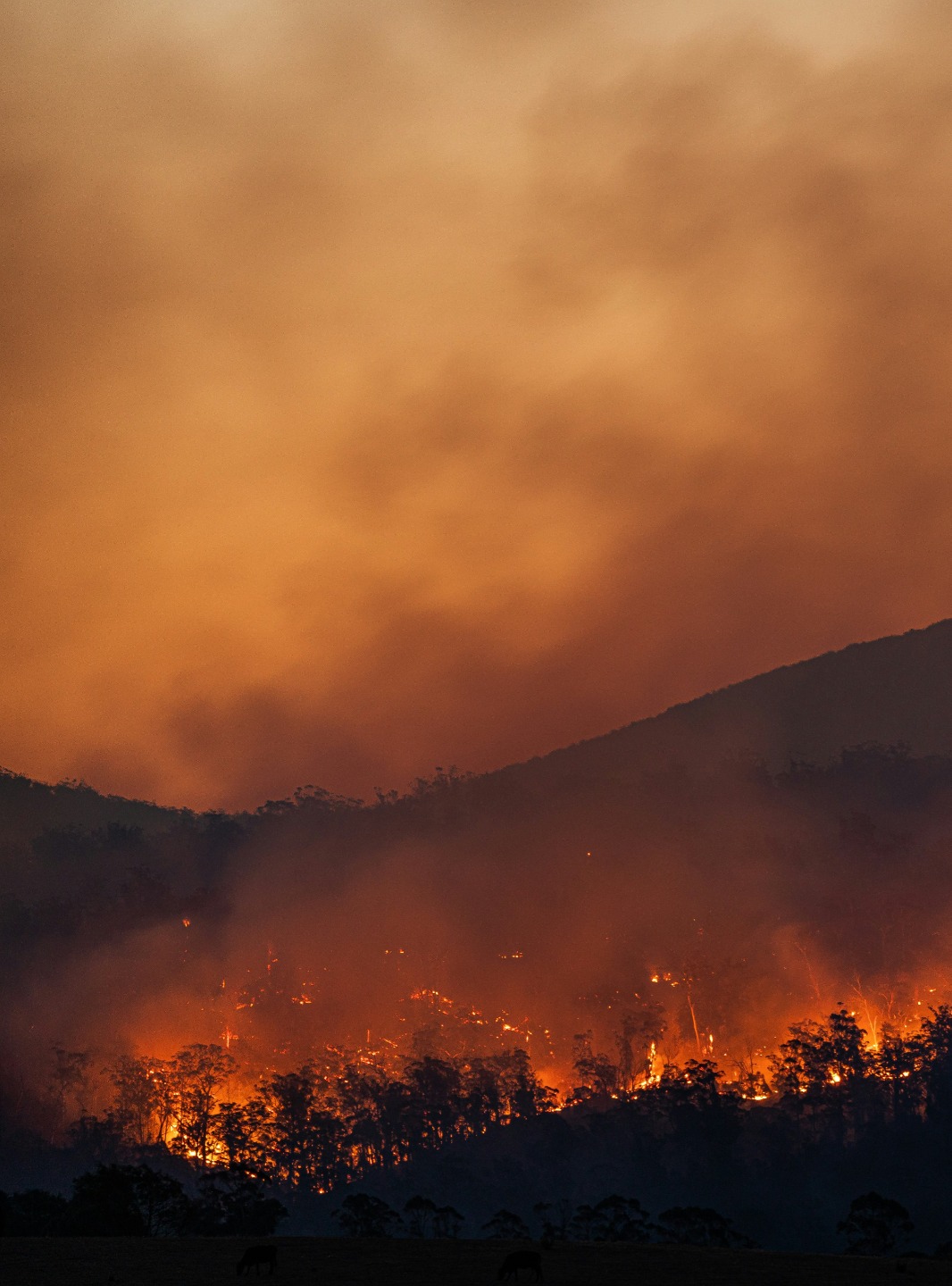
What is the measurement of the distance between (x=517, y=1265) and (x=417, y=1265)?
5157 millimetres

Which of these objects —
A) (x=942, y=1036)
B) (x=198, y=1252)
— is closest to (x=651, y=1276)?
(x=198, y=1252)

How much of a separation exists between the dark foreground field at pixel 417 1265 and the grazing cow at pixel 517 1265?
0.47 metres

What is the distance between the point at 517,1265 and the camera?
52156 millimetres

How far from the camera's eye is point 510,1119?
631 feet

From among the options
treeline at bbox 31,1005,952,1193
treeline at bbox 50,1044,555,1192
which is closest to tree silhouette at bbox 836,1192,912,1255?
treeline at bbox 31,1005,952,1193

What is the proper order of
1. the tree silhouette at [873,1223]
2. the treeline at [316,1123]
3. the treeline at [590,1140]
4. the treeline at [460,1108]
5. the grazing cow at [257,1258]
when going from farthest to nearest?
the treeline at [460,1108], the treeline at [316,1123], the treeline at [590,1140], the tree silhouette at [873,1223], the grazing cow at [257,1258]

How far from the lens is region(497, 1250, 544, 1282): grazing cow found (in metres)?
51.8

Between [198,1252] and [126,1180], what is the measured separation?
40378mm

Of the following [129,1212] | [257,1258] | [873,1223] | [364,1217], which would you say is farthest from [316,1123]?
[257,1258]

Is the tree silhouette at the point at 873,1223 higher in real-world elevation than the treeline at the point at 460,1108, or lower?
lower

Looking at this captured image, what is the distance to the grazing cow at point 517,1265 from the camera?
51812 millimetres

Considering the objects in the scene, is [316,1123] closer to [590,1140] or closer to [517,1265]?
[590,1140]

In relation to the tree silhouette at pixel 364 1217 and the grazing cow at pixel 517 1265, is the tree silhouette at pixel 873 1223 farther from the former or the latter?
the grazing cow at pixel 517 1265

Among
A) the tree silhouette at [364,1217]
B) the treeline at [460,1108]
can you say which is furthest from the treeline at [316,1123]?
the tree silhouette at [364,1217]
